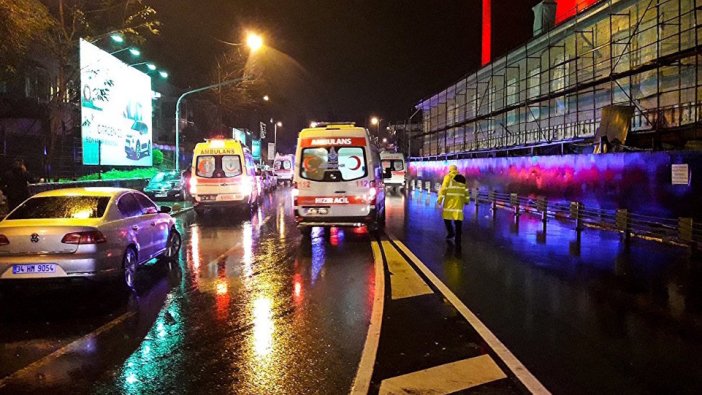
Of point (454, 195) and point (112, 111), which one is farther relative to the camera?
point (112, 111)

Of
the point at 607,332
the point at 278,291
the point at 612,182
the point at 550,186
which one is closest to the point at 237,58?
the point at 550,186

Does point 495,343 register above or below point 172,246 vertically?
below

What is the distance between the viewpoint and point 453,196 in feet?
41.2

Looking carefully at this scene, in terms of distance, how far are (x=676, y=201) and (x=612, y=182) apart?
2591 millimetres

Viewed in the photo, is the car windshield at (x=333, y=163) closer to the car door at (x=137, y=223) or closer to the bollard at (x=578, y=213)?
the car door at (x=137, y=223)

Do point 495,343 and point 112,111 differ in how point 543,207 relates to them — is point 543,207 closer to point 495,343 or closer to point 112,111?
point 495,343

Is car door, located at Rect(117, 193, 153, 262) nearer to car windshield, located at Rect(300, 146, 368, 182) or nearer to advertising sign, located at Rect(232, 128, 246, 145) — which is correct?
car windshield, located at Rect(300, 146, 368, 182)

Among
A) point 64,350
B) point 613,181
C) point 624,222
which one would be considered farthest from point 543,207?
point 64,350

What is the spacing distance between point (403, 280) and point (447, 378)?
4.18m

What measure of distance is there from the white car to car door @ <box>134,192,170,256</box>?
0.29m

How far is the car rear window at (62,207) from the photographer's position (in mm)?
7863

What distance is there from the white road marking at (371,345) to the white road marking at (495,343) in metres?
0.88

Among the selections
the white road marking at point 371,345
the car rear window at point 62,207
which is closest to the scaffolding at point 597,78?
the white road marking at point 371,345

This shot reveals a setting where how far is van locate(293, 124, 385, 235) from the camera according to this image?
1295 cm
